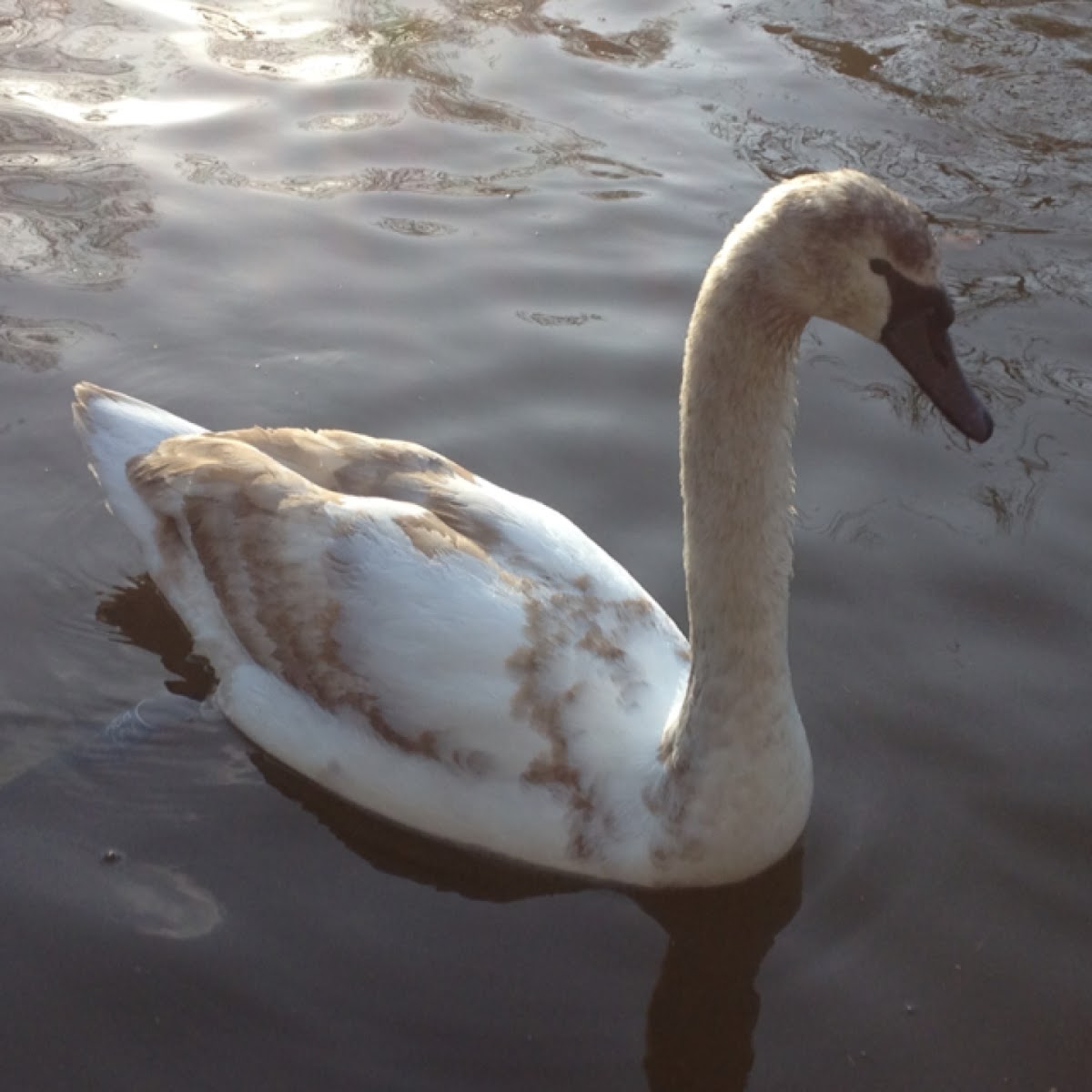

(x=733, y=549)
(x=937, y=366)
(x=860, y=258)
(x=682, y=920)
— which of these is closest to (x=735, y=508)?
(x=733, y=549)

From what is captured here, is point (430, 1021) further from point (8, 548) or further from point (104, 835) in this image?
point (8, 548)

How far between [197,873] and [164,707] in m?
0.80

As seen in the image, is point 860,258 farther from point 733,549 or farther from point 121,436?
point 121,436

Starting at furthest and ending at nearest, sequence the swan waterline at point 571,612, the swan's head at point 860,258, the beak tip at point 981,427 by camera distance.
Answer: the beak tip at point 981,427, the swan waterline at point 571,612, the swan's head at point 860,258

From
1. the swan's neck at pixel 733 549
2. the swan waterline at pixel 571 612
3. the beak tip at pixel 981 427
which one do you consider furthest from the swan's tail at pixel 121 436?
the beak tip at pixel 981 427

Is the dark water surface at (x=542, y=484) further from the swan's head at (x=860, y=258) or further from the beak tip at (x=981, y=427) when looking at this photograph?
the swan's head at (x=860, y=258)

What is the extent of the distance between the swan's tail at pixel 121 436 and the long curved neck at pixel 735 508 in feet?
6.99

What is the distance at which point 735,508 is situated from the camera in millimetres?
4258

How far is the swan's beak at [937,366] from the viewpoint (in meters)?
3.96

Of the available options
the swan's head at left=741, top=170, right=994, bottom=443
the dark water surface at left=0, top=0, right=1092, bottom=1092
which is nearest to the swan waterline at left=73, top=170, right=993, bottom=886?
the swan's head at left=741, top=170, right=994, bottom=443

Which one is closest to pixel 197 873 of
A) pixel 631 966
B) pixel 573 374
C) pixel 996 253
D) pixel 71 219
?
pixel 631 966

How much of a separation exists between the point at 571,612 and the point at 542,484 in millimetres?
1668

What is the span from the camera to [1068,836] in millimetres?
4844

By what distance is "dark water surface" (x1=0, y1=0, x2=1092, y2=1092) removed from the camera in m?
4.20
